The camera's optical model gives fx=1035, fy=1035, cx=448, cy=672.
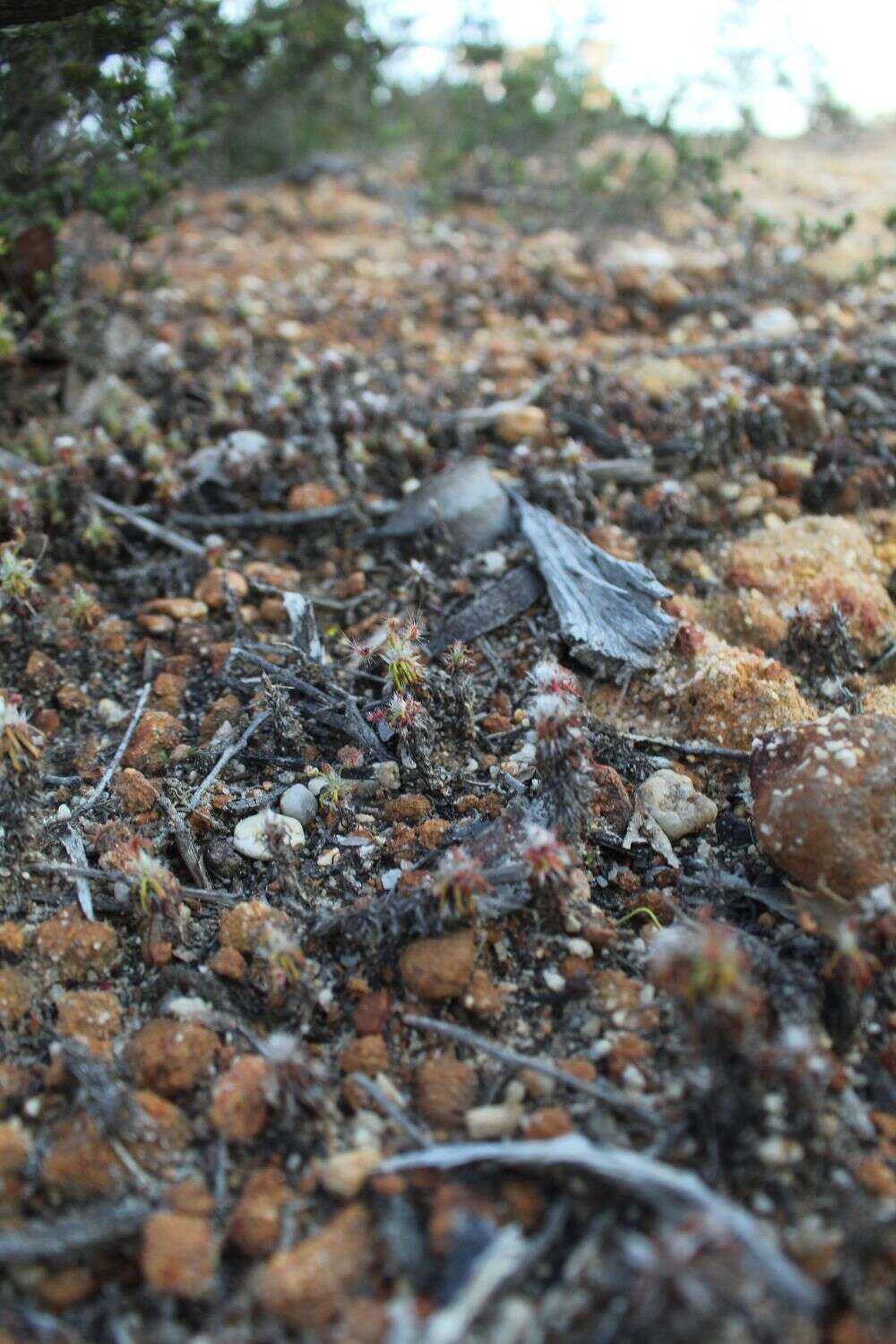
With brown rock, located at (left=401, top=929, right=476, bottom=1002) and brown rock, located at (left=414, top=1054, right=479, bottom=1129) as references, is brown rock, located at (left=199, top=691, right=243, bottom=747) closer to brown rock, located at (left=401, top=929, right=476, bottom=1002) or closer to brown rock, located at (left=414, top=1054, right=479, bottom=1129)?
brown rock, located at (left=401, top=929, right=476, bottom=1002)

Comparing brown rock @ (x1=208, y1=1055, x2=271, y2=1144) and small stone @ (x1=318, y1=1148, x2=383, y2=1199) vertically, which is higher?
brown rock @ (x1=208, y1=1055, x2=271, y2=1144)

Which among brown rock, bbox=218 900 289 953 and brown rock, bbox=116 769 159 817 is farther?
brown rock, bbox=116 769 159 817

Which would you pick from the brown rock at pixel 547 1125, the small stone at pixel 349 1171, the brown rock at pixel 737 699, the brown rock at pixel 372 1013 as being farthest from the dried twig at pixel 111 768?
the brown rock at pixel 737 699

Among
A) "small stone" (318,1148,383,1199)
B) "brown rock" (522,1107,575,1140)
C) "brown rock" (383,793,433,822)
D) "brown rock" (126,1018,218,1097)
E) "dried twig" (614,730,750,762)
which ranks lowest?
"dried twig" (614,730,750,762)

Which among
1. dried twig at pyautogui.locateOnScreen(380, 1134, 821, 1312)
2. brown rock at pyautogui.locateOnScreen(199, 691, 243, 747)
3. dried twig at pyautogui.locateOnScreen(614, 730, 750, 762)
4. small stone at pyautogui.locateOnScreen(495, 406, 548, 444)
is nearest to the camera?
dried twig at pyautogui.locateOnScreen(380, 1134, 821, 1312)

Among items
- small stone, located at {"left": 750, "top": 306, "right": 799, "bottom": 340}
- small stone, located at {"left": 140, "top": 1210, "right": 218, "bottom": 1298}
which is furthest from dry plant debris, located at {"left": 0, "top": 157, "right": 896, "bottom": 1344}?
small stone, located at {"left": 750, "top": 306, "right": 799, "bottom": 340}

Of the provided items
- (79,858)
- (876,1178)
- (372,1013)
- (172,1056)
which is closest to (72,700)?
(79,858)
